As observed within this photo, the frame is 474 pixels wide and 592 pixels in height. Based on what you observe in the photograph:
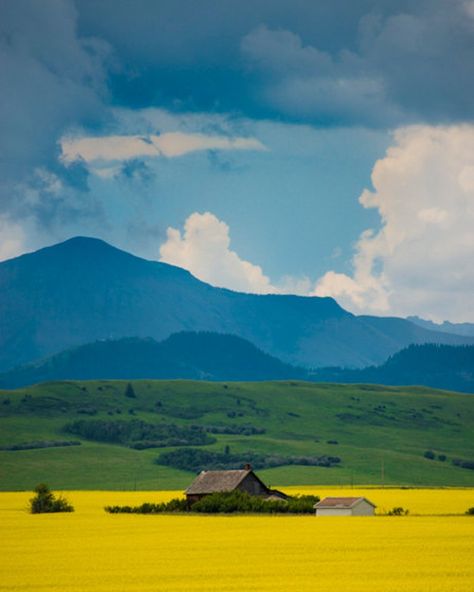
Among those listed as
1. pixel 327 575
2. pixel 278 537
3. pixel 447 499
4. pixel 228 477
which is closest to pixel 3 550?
pixel 278 537

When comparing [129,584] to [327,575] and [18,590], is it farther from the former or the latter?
[327,575]

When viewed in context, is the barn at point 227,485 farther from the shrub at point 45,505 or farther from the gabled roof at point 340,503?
the gabled roof at point 340,503

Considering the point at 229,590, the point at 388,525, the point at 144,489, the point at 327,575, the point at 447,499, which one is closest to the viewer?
the point at 229,590

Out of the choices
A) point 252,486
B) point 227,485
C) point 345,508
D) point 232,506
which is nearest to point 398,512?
point 345,508

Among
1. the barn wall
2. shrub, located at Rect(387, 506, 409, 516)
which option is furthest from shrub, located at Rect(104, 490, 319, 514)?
shrub, located at Rect(387, 506, 409, 516)

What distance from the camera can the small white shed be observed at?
343 feet

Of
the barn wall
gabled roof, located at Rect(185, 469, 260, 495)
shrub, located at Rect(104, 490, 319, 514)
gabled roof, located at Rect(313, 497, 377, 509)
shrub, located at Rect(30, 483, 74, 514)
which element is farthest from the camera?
the barn wall

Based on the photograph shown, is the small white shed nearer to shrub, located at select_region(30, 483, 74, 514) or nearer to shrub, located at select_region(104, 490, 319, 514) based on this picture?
shrub, located at select_region(104, 490, 319, 514)

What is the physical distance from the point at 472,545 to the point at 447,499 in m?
62.0

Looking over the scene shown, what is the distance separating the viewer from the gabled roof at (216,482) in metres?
120

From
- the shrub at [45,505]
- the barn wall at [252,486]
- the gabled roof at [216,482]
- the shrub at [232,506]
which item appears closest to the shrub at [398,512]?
the shrub at [232,506]

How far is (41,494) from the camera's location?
116 metres

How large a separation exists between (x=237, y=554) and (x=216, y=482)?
57848 mm

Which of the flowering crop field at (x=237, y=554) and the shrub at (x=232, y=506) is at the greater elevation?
the shrub at (x=232, y=506)
